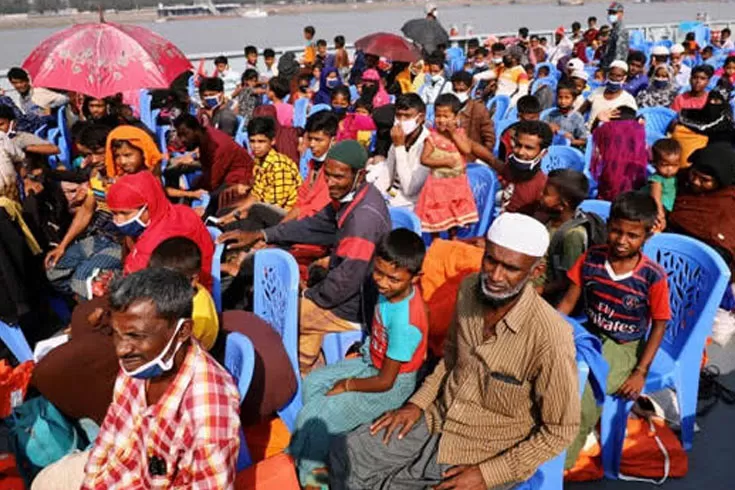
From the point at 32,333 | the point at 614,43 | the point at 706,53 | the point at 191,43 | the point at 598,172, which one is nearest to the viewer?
the point at 32,333

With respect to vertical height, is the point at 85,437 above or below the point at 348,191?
below

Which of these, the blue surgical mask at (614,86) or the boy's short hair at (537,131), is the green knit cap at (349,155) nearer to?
the boy's short hair at (537,131)

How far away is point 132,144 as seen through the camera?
4.09 meters

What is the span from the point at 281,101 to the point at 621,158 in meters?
4.03

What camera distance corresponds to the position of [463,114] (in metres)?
6.17

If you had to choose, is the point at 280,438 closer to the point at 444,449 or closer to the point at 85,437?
the point at 85,437

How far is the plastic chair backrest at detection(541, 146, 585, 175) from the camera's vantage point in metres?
5.29

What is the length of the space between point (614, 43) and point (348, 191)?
797 cm

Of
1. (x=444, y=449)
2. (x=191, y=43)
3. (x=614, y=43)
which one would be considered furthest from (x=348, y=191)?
(x=191, y=43)

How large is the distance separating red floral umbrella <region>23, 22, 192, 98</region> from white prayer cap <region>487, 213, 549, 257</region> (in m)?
3.31

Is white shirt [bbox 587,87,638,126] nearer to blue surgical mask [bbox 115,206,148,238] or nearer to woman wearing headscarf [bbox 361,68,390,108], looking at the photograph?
woman wearing headscarf [bbox 361,68,390,108]

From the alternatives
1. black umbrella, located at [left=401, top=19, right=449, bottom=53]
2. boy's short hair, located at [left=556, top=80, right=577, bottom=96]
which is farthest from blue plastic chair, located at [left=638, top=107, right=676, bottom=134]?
black umbrella, located at [left=401, top=19, right=449, bottom=53]

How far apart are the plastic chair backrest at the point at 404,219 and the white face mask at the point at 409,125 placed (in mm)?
887

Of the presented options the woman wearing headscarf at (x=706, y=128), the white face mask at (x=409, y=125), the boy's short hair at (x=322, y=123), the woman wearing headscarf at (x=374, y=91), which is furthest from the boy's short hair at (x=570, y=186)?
the woman wearing headscarf at (x=374, y=91)
